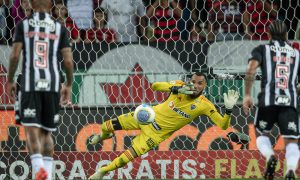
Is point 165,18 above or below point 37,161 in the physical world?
above

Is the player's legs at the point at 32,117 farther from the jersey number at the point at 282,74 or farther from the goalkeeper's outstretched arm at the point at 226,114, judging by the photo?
the goalkeeper's outstretched arm at the point at 226,114

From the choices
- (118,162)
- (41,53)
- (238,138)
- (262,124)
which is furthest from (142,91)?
(41,53)

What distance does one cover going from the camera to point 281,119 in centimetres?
872

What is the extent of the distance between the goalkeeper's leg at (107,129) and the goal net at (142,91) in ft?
2.05

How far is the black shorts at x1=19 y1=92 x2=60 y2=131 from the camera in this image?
8297mm

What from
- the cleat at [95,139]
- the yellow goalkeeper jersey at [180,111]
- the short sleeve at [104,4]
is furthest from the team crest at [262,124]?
the short sleeve at [104,4]

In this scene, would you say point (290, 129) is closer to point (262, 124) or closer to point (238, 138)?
point (262, 124)

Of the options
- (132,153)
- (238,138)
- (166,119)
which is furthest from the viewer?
(166,119)

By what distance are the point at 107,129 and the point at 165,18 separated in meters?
2.10

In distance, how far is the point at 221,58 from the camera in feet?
40.2

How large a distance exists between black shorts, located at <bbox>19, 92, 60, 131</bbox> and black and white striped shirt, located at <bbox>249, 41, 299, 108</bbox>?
1.79 metres

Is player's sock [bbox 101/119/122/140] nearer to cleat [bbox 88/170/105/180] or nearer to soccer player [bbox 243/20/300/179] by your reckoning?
cleat [bbox 88/170/105/180]

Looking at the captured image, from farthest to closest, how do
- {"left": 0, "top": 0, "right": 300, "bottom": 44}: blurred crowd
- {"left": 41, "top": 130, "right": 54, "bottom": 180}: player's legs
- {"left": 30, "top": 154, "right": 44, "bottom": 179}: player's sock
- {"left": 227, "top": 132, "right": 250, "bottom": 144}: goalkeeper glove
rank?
{"left": 0, "top": 0, "right": 300, "bottom": 44}: blurred crowd < {"left": 227, "top": 132, "right": 250, "bottom": 144}: goalkeeper glove < {"left": 41, "top": 130, "right": 54, "bottom": 180}: player's legs < {"left": 30, "top": 154, "right": 44, "bottom": 179}: player's sock

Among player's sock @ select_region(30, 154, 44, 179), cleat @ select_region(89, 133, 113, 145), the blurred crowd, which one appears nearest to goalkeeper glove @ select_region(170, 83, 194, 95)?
cleat @ select_region(89, 133, 113, 145)
